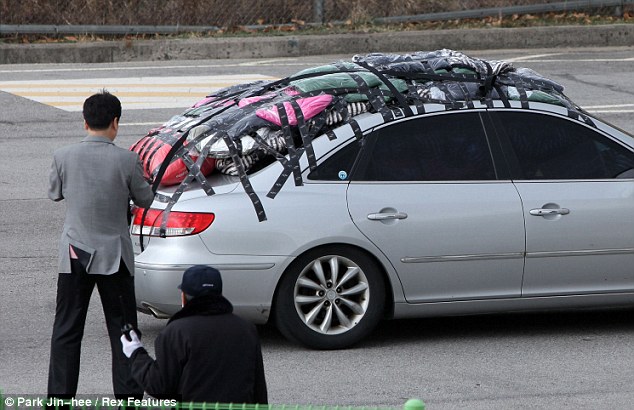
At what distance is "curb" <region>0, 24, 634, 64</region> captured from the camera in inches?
762

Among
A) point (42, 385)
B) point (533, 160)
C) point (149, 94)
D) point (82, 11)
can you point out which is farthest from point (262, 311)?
point (82, 11)

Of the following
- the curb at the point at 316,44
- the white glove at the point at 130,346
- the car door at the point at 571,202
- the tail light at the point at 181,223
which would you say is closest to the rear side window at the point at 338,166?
the tail light at the point at 181,223

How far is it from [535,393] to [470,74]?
7.52 feet

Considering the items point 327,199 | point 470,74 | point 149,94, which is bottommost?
point 149,94

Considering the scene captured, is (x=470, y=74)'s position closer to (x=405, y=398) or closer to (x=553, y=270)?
(x=553, y=270)

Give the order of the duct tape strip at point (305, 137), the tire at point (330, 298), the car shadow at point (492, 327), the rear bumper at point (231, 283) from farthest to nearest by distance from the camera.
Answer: the car shadow at point (492, 327)
the duct tape strip at point (305, 137)
the tire at point (330, 298)
the rear bumper at point (231, 283)

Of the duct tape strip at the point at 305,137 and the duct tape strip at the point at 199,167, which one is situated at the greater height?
the duct tape strip at the point at 305,137

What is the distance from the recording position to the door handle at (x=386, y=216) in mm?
7621

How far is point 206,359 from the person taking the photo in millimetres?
4910

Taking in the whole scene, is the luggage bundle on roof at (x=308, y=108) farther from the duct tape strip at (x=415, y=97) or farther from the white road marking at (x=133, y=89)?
the white road marking at (x=133, y=89)

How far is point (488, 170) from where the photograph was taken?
7.88 m

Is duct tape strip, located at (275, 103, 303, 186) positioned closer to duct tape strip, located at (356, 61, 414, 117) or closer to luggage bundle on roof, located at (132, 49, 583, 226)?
luggage bundle on roof, located at (132, 49, 583, 226)

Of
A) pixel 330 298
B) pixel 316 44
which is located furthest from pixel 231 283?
pixel 316 44

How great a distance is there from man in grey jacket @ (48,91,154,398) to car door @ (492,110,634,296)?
267 cm
